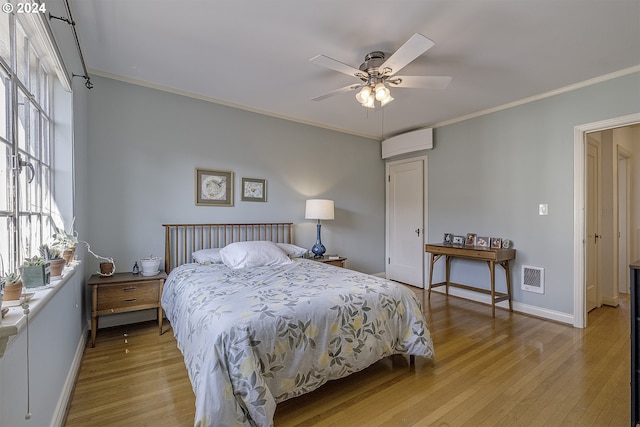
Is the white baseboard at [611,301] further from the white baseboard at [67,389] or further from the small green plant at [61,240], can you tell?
the small green plant at [61,240]

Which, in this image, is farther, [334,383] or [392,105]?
[392,105]

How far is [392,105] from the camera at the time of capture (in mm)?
3672

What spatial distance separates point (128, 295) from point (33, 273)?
1478 millimetres

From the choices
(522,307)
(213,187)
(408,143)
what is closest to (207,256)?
(213,187)

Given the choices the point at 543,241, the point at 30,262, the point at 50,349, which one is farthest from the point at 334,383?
the point at 543,241

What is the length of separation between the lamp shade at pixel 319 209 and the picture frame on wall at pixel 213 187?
101 centimetres

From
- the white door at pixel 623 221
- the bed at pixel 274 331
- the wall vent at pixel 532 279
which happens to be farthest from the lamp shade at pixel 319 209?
the white door at pixel 623 221

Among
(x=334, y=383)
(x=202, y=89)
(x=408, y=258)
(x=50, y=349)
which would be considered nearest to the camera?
(x=50, y=349)

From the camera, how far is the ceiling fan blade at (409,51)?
5.94 feet

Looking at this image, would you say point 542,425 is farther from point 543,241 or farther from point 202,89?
point 202,89

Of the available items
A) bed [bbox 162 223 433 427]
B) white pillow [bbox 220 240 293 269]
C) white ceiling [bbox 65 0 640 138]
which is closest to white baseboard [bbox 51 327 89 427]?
bed [bbox 162 223 433 427]

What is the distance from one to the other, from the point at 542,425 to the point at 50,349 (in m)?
2.65

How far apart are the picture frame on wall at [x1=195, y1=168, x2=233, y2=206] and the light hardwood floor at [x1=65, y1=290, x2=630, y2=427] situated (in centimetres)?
146

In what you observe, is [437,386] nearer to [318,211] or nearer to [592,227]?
[318,211]
